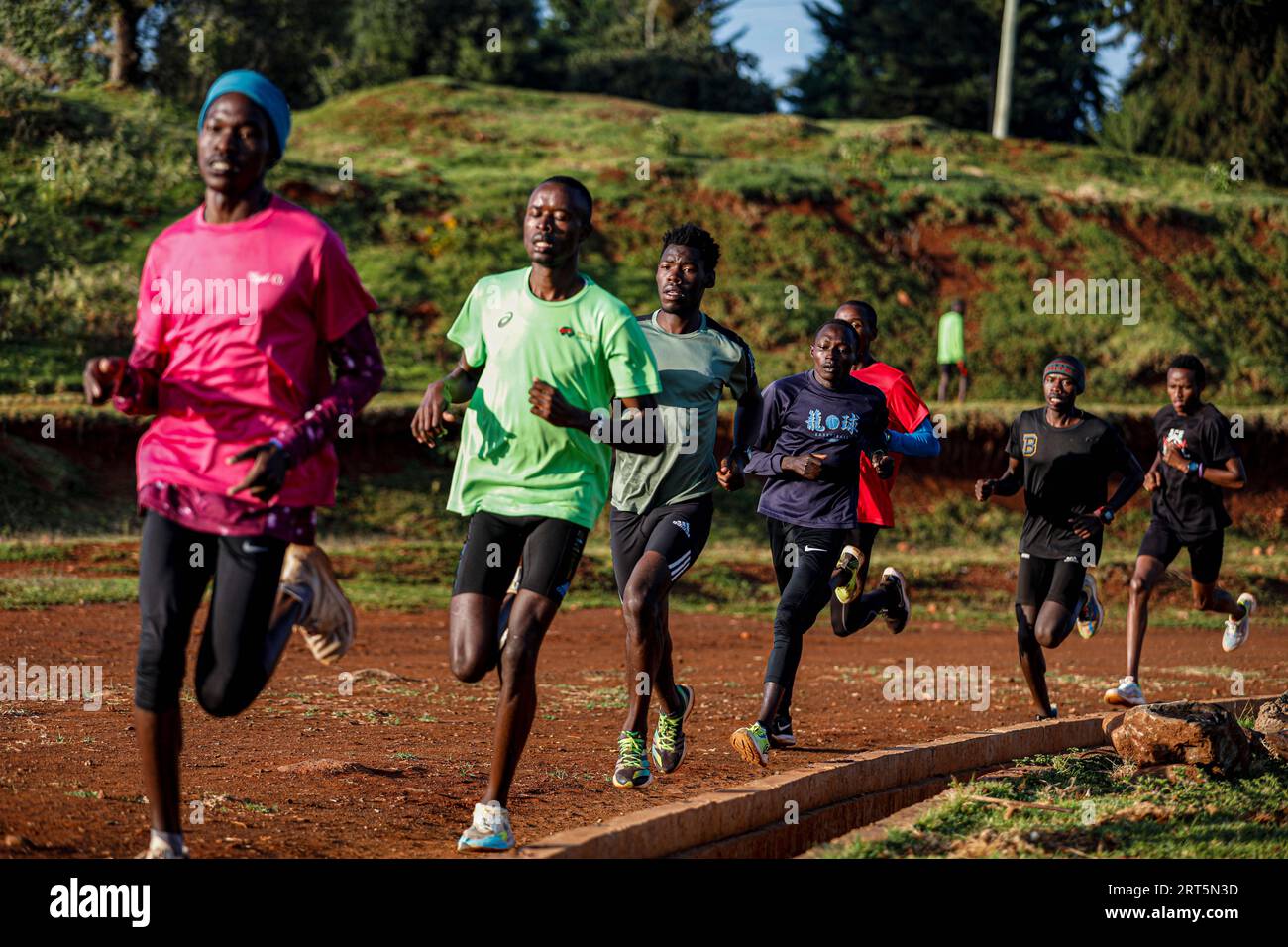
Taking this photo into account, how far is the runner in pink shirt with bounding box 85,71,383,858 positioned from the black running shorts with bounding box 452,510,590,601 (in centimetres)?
87

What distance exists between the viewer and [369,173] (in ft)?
109

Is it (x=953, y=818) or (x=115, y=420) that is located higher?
(x=115, y=420)

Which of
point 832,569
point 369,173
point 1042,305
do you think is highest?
point 369,173

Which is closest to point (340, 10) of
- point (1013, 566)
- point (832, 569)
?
point (1013, 566)

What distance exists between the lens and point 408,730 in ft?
28.6

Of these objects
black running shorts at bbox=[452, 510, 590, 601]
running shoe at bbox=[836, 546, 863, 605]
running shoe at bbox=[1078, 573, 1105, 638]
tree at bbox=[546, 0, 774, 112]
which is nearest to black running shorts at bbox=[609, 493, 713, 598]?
black running shorts at bbox=[452, 510, 590, 601]

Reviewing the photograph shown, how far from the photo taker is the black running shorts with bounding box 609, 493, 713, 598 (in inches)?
288

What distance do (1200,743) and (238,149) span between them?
17.5 ft

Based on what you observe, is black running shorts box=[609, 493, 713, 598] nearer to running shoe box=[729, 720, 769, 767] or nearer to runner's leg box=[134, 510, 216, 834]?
running shoe box=[729, 720, 769, 767]

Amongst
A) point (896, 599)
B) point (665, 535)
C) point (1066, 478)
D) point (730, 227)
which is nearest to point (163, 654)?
point (665, 535)

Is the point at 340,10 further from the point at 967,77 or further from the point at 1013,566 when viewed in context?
the point at 1013,566

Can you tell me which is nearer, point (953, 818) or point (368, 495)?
point (953, 818)

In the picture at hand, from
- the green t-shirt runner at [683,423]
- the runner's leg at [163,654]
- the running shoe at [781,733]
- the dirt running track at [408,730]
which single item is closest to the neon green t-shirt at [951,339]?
the dirt running track at [408,730]

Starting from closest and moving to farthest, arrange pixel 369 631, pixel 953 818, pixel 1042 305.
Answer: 1. pixel 953 818
2. pixel 369 631
3. pixel 1042 305
